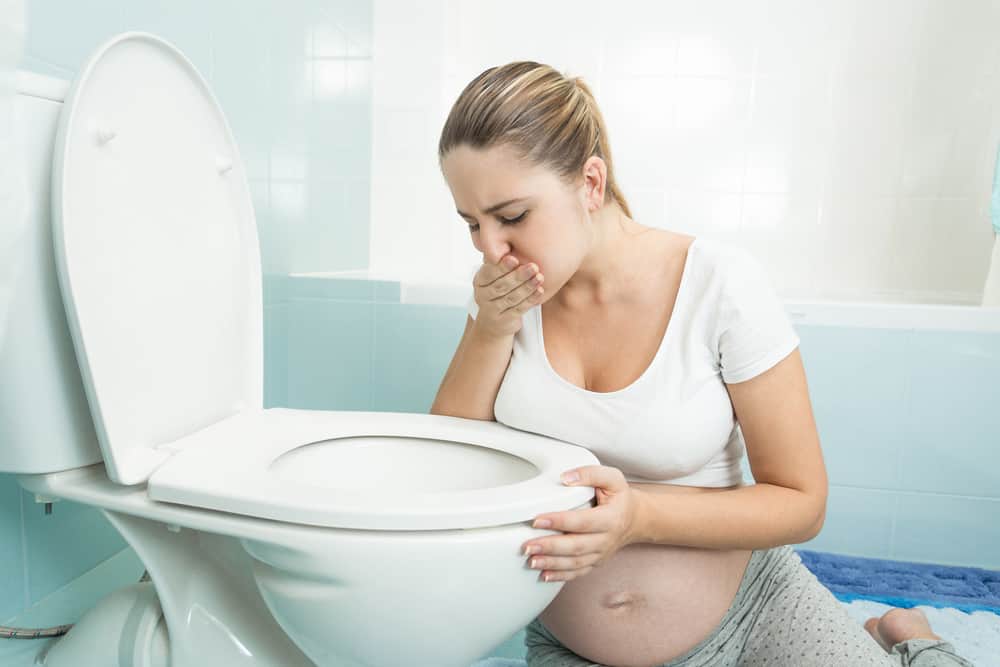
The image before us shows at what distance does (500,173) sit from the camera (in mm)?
808

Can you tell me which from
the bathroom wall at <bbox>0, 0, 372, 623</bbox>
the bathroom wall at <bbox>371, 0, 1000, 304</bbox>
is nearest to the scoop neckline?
the bathroom wall at <bbox>0, 0, 372, 623</bbox>

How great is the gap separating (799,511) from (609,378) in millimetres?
251

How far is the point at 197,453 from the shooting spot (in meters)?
0.81

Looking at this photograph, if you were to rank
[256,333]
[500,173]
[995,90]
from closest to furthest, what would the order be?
[500,173]
[256,333]
[995,90]

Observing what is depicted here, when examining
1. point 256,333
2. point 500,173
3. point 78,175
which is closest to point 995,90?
point 500,173

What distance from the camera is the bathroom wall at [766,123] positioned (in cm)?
215

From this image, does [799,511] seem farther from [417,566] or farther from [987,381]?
[987,381]

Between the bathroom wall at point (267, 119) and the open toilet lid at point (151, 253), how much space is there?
19cm

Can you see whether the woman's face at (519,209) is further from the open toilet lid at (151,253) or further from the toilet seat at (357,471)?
the open toilet lid at (151,253)

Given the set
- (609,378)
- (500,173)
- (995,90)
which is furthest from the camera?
(995,90)

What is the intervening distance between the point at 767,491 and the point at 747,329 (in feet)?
0.59

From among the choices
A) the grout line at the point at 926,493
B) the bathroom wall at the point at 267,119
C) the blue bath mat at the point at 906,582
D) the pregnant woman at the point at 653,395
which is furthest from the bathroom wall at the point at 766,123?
the pregnant woman at the point at 653,395

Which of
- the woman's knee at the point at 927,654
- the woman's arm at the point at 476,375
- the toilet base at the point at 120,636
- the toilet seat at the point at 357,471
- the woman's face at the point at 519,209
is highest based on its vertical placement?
the woman's face at the point at 519,209

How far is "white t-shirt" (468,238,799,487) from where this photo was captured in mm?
839
